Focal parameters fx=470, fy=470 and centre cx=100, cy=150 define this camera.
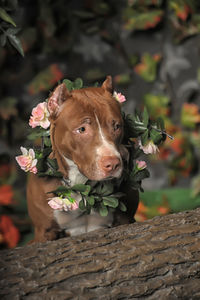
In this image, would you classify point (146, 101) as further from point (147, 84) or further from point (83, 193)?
point (83, 193)

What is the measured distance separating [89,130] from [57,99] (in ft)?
0.34

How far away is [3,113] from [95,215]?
4.17 feet

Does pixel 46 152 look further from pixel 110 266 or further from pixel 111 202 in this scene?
pixel 110 266

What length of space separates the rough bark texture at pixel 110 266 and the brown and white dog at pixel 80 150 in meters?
0.06

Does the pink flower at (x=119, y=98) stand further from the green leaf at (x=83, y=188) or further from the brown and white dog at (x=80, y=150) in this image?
the green leaf at (x=83, y=188)

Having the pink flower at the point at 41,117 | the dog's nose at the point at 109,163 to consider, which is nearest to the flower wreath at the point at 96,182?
the pink flower at the point at 41,117

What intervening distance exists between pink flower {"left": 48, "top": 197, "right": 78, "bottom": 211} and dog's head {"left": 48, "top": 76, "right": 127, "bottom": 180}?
3.5 inches

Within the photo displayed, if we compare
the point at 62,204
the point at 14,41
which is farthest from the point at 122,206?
the point at 14,41

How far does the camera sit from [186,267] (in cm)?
102

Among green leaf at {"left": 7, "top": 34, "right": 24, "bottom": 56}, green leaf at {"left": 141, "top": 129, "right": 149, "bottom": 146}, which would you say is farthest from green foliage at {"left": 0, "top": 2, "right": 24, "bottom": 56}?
green leaf at {"left": 141, "top": 129, "right": 149, "bottom": 146}

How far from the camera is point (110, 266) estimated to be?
3.22 ft

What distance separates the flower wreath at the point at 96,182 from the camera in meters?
1.05

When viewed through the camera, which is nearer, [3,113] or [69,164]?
[69,164]

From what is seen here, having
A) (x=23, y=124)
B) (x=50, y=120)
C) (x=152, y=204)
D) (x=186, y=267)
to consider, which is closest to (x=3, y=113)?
(x=23, y=124)
